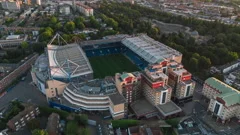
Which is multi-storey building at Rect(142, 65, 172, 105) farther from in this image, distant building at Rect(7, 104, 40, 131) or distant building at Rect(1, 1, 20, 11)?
distant building at Rect(1, 1, 20, 11)

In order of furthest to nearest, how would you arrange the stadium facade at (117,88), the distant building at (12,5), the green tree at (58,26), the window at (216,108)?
1. the distant building at (12,5)
2. the green tree at (58,26)
3. the stadium facade at (117,88)
4. the window at (216,108)

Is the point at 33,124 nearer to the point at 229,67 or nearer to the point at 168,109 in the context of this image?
the point at 168,109

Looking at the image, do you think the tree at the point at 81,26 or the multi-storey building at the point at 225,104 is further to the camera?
the tree at the point at 81,26

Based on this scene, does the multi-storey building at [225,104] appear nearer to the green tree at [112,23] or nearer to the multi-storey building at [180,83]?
the multi-storey building at [180,83]

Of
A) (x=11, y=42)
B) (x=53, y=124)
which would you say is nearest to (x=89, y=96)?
(x=53, y=124)

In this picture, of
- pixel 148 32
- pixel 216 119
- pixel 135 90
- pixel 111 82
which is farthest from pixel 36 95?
pixel 148 32

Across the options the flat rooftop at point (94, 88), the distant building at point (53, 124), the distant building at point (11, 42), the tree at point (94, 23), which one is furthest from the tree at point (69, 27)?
the distant building at point (53, 124)

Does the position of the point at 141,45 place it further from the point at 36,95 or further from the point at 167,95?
the point at 36,95
